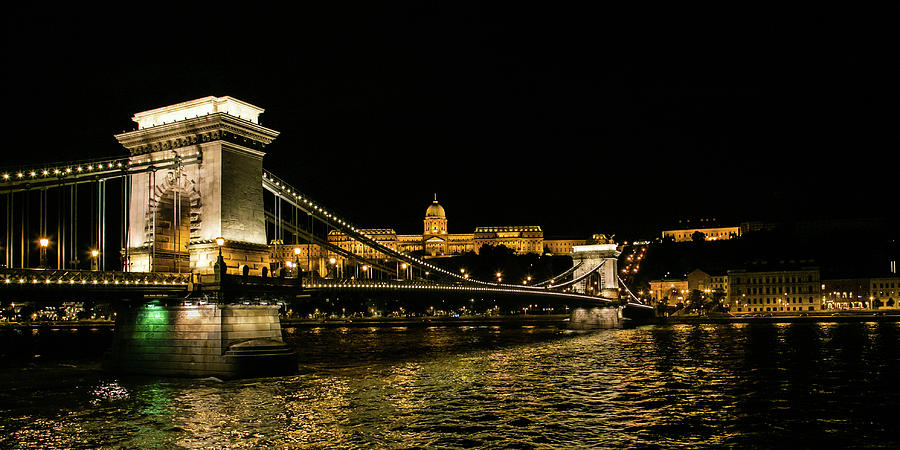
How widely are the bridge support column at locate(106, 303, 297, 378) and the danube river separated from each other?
1.63ft

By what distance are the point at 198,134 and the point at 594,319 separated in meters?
52.5

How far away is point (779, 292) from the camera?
109375mm

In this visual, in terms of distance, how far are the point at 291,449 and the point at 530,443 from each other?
468 centimetres

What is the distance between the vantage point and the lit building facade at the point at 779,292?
353 feet

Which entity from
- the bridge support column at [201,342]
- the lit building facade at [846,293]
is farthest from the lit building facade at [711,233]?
the bridge support column at [201,342]

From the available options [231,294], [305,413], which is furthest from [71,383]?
[305,413]

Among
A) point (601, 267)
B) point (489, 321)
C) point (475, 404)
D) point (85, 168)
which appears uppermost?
point (85, 168)

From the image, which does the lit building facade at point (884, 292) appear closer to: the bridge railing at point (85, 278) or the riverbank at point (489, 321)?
the riverbank at point (489, 321)

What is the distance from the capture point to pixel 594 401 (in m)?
22.7

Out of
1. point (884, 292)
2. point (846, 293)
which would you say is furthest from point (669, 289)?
point (884, 292)

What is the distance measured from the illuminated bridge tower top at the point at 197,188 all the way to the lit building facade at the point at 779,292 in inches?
3688

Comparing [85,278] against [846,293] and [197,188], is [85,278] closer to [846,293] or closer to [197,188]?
[197,188]

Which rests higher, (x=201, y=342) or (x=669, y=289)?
(x=201, y=342)

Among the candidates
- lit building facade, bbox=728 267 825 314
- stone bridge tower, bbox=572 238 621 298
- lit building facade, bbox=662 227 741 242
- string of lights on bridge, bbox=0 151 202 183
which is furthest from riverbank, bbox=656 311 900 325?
lit building facade, bbox=662 227 741 242
